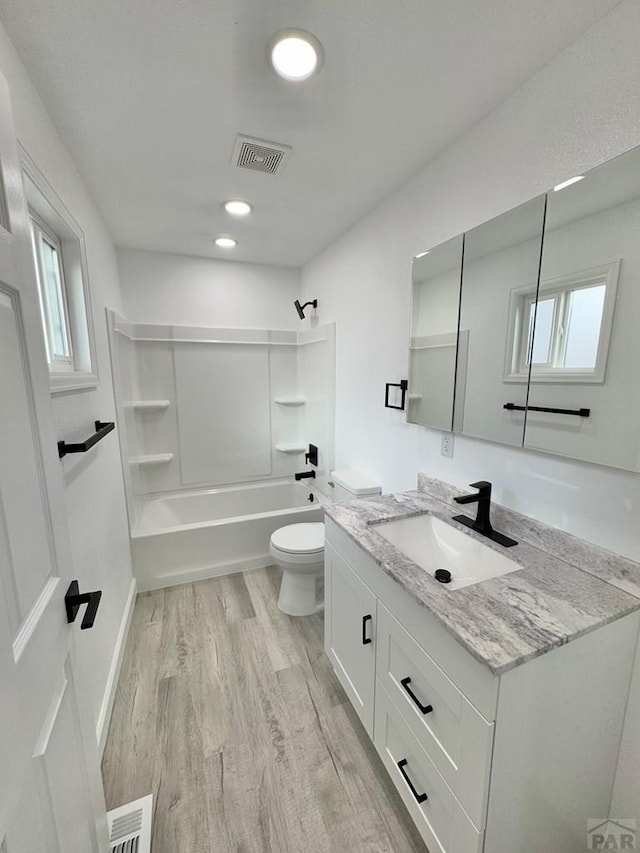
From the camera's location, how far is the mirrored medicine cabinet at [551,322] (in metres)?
0.98

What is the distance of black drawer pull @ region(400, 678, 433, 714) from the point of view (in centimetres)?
99

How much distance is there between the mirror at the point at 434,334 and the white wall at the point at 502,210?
3.2 inches

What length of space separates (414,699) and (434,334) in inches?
56.8

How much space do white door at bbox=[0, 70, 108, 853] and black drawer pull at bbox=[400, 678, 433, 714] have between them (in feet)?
2.85

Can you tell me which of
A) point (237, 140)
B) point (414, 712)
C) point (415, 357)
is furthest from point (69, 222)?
point (414, 712)

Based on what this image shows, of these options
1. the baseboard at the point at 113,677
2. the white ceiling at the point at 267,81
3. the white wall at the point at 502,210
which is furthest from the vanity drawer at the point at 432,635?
the white ceiling at the point at 267,81

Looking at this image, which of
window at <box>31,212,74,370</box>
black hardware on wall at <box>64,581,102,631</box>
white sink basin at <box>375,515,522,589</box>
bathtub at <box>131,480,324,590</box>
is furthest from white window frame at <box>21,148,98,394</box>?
white sink basin at <box>375,515,522,589</box>

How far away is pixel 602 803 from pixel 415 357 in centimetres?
173

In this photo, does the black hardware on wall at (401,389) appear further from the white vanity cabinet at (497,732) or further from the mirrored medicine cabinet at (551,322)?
the white vanity cabinet at (497,732)

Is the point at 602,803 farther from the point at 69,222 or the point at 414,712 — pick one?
the point at 69,222

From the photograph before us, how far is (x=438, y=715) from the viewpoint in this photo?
953mm

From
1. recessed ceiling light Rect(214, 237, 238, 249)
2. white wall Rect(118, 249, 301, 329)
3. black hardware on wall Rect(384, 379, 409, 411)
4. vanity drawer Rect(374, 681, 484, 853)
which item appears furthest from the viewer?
white wall Rect(118, 249, 301, 329)

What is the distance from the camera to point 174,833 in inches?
45.4

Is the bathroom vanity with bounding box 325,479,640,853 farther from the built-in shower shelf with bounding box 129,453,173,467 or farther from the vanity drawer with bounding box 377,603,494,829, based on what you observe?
the built-in shower shelf with bounding box 129,453,173,467
